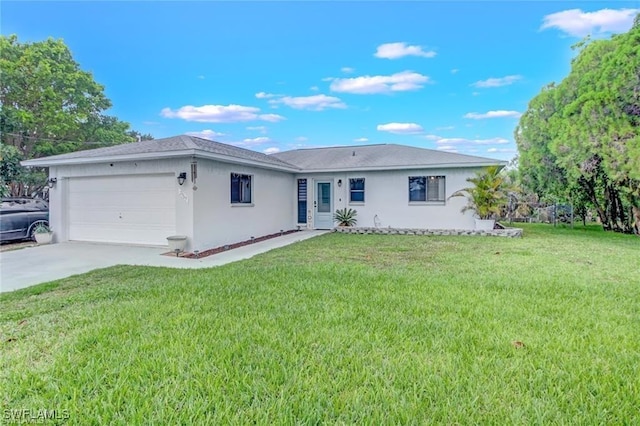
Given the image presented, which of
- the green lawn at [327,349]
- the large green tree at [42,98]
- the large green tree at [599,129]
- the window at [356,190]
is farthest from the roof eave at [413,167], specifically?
the large green tree at [42,98]

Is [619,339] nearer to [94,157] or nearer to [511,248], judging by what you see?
[511,248]

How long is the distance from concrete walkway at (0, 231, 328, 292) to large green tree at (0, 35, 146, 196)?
39.2 feet

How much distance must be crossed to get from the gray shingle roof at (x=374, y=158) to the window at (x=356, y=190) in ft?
2.40

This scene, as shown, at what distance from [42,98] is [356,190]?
19074 millimetres

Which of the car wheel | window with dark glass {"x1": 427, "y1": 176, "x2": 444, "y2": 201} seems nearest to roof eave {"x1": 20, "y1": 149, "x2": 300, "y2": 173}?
the car wheel

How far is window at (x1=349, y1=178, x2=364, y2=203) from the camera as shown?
46.7 feet

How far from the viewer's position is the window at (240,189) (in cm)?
1072

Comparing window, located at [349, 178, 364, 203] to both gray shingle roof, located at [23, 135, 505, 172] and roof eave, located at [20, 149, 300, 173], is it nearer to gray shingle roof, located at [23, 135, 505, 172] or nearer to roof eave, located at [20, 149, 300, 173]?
gray shingle roof, located at [23, 135, 505, 172]

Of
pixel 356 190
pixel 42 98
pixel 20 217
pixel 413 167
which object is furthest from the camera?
pixel 42 98

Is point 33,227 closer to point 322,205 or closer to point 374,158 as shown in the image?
point 322,205

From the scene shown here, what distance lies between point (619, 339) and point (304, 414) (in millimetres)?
3190

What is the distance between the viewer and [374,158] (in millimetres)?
14625

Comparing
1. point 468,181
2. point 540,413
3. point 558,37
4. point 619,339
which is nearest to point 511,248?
point 468,181

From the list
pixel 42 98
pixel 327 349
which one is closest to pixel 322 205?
pixel 327 349
